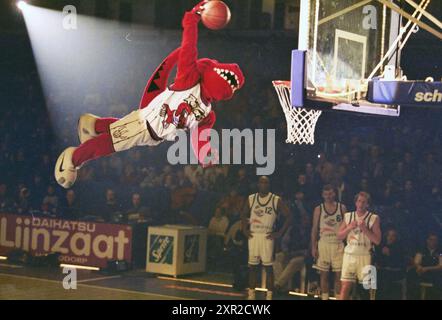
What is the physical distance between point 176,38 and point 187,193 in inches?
79.8

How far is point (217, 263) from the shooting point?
10.3 metres

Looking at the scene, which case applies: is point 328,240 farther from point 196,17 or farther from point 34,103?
point 34,103

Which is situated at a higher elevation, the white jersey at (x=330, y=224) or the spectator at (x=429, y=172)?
the spectator at (x=429, y=172)

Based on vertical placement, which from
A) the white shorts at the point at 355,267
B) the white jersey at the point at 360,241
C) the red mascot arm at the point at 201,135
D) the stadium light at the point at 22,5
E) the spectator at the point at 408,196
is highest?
the stadium light at the point at 22,5

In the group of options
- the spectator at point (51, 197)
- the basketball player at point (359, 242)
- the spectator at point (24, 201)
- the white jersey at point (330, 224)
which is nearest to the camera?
the basketball player at point (359, 242)

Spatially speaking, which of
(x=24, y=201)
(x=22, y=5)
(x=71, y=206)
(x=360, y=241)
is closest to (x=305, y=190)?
(x=360, y=241)

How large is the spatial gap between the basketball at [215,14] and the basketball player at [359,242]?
104 inches

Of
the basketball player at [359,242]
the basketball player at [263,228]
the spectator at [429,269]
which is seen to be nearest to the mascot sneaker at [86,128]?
the basketball player at [263,228]

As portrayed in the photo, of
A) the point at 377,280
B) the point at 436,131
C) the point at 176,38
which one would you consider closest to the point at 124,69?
the point at 176,38

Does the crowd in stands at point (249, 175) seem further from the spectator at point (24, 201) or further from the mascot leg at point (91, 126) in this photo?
the mascot leg at point (91, 126)

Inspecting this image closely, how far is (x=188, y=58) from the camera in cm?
1012

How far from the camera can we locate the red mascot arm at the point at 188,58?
996 centimetres

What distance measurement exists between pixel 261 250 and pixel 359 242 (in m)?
1.15

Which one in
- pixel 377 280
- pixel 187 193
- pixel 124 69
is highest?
pixel 124 69
